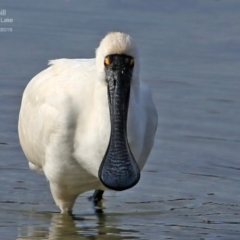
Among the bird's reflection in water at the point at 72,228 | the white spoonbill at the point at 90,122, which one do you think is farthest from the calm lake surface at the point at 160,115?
the white spoonbill at the point at 90,122

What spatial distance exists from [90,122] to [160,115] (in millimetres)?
4230

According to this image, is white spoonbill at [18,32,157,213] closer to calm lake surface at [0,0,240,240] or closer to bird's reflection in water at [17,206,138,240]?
bird's reflection in water at [17,206,138,240]

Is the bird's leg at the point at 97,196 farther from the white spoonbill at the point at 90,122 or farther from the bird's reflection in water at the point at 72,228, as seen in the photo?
the white spoonbill at the point at 90,122

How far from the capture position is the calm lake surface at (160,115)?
34.6ft

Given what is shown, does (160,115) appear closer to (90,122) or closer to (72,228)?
(72,228)

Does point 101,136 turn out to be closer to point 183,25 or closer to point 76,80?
point 76,80

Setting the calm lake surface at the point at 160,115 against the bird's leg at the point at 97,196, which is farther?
the bird's leg at the point at 97,196

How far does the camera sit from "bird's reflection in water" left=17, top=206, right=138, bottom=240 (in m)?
10.2

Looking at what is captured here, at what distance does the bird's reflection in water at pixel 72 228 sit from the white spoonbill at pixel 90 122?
0.57 feet

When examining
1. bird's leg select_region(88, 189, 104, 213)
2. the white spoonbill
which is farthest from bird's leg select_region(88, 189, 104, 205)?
the white spoonbill

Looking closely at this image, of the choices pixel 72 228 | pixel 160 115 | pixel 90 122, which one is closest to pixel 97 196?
pixel 72 228

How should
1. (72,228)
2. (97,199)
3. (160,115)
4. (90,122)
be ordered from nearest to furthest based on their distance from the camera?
(90,122) → (72,228) → (97,199) → (160,115)

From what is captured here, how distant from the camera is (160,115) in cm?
1338

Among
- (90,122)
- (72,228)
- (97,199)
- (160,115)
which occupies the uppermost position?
(90,122)
